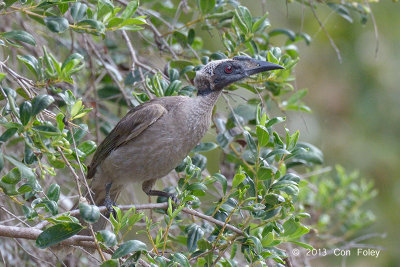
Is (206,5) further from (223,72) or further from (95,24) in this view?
(95,24)

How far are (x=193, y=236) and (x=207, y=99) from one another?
3.42 ft

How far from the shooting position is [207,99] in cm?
376

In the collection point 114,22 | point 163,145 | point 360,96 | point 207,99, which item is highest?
point 114,22

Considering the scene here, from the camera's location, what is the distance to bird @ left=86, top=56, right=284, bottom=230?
3625mm

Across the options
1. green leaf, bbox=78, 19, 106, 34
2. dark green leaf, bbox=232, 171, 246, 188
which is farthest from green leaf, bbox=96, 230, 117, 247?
green leaf, bbox=78, 19, 106, 34

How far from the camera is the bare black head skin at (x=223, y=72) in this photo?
3532 mm

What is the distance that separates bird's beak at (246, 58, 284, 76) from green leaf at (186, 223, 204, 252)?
98 centimetres

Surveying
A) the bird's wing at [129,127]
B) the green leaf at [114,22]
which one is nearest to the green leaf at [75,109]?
the green leaf at [114,22]

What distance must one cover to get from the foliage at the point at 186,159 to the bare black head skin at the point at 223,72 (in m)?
0.05

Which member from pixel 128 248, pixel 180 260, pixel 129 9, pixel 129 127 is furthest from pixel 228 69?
pixel 128 248

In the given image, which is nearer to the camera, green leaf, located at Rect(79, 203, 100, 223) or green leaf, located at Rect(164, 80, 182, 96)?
green leaf, located at Rect(79, 203, 100, 223)

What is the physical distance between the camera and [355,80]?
7.49 meters

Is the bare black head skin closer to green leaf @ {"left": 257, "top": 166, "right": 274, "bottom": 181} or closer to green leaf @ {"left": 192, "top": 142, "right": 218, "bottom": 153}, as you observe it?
green leaf @ {"left": 192, "top": 142, "right": 218, "bottom": 153}

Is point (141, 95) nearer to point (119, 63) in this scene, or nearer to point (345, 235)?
point (119, 63)
